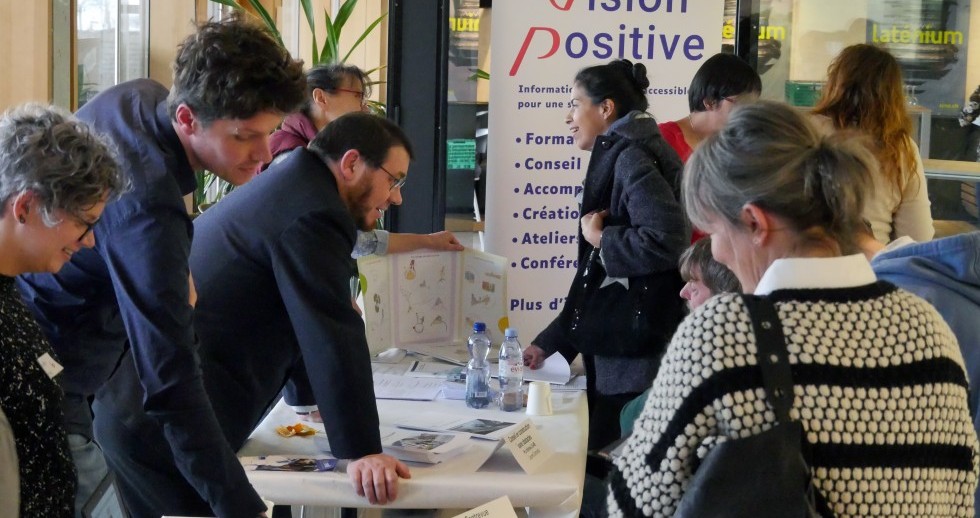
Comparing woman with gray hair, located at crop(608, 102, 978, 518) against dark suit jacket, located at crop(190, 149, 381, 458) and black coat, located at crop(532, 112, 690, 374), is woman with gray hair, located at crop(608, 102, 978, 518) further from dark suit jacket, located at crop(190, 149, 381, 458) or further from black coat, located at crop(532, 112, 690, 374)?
black coat, located at crop(532, 112, 690, 374)

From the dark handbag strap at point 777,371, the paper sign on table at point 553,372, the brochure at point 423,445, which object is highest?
the dark handbag strap at point 777,371

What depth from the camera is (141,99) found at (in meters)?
1.81

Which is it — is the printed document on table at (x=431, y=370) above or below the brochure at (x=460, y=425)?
below

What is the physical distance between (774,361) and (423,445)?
1.19 meters

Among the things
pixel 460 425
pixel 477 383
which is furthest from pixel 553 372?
pixel 460 425

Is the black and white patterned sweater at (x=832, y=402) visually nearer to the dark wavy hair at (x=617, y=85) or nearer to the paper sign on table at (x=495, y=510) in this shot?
the paper sign on table at (x=495, y=510)

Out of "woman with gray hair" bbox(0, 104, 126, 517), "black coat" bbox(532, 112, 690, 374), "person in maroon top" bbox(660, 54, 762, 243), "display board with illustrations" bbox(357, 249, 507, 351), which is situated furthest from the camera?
"person in maroon top" bbox(660, 54, 762, 243)

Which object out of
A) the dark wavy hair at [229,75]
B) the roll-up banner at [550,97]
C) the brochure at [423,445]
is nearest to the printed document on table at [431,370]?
the brochure at [423,445]

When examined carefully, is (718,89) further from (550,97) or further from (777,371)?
(777,371)

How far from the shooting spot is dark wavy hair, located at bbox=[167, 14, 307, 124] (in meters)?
1.77

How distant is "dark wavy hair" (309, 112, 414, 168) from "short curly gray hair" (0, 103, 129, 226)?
2.83ft

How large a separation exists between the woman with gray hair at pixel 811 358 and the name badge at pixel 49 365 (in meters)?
0.75

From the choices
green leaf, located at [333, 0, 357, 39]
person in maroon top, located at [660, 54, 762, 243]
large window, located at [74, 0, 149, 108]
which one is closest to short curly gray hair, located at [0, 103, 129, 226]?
person in maroon top, located at [660, 54, 762, 243]

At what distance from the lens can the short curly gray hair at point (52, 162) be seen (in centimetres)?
138
